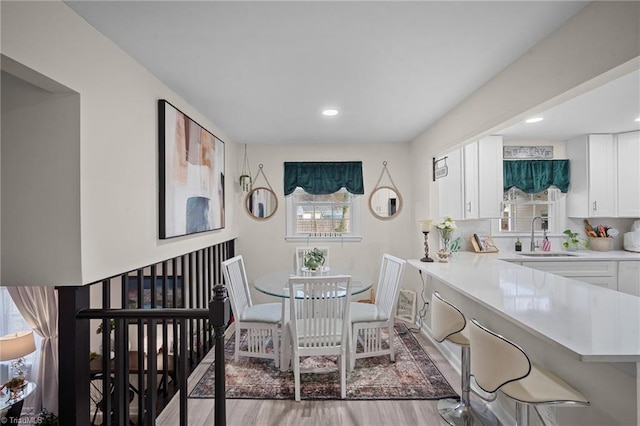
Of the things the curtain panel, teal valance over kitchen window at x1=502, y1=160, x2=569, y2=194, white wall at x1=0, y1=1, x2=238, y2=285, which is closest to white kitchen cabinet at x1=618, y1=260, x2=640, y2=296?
teal valance over kitchen window at x1=502, y1=160, x2=569, y2=194

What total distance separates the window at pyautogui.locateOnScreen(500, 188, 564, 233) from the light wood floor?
7.95 feet

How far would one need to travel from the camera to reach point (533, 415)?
186 centimetres

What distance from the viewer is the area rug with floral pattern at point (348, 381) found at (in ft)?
8.28

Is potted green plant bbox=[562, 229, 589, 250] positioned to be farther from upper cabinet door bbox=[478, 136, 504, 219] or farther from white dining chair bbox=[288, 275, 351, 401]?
white dining chair bbox=[288, 275, 351, 401]

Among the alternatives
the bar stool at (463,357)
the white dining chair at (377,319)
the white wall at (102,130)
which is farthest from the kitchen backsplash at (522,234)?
the white wall at (102,130)

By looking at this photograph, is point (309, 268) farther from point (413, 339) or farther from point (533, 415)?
point (533, 415)

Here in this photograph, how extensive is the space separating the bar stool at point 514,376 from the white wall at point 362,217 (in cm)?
295

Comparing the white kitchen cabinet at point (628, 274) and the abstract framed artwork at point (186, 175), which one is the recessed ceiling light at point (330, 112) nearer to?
the abstract framed artwork at point (186, 175)

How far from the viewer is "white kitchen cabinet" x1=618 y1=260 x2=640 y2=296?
11.1 feet

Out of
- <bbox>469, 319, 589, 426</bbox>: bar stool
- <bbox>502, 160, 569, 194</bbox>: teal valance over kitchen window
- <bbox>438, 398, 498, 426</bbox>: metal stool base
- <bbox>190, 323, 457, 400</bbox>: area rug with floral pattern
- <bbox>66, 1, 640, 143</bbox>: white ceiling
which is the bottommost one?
<bbox>190, 323, 457, 400</bbox>: area rug with floral pattern

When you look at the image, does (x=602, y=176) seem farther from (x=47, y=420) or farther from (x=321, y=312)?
(x=47, y=420)

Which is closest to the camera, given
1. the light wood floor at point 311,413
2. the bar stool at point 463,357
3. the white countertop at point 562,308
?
the white countertop at point 562,308

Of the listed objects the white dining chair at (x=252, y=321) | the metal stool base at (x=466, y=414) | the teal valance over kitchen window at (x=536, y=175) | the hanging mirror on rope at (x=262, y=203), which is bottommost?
the metal stool base at (x=466, y=414)

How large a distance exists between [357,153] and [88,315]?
12.1ft
